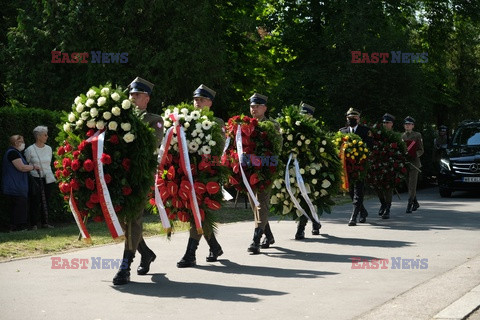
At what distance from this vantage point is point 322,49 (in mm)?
32156

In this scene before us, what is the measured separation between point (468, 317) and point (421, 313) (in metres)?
0.41

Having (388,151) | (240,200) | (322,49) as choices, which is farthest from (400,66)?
(388,151)

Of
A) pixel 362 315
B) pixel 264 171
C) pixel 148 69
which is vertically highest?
pixel 148 69

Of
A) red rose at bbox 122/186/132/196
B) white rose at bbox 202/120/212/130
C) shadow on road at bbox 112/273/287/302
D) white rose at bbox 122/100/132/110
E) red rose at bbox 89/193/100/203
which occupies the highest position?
white rose at bbox 122/100/132/110

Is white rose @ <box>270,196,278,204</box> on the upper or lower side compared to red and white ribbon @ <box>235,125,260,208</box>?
lower

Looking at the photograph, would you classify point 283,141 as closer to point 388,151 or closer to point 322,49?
point 388,151

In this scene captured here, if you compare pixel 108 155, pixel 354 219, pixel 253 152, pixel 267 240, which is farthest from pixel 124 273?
pixel 354 219

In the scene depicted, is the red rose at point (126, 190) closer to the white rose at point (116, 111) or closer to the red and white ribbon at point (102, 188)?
the red and white ribbon at point (102, 188)

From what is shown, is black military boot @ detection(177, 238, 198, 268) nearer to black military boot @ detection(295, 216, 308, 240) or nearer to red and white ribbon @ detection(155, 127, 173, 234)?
red and white ribbon @ detection(155, 127, 173, 234)

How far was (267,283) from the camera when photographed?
9461 millimetres

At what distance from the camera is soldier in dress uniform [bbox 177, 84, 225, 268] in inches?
424

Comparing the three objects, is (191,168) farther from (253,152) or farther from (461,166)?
(461,166)

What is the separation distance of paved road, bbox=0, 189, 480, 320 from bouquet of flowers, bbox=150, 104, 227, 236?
76 cm

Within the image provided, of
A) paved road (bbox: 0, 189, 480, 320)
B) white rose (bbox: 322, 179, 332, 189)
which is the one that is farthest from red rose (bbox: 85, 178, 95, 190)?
white rose (bbox: 322, 179, 332, 189)
